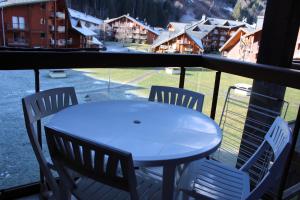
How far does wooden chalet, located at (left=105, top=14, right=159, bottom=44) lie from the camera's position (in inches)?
125

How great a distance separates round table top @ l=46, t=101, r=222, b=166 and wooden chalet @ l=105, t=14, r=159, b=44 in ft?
5.01

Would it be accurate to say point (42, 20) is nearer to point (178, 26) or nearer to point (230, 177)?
point (178, 26)

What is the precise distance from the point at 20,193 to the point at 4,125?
82 centimetres

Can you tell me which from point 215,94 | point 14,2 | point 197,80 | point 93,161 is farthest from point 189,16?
point 93,161

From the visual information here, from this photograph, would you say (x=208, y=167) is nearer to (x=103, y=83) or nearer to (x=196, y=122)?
(x=196, y=122)

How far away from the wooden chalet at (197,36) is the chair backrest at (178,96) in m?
1.12

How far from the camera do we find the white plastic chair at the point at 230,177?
48.8 inches

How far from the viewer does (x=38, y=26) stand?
3395mm

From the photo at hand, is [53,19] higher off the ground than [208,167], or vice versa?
[53,19]

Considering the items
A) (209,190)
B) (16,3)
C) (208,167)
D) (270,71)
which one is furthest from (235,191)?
(16,3)

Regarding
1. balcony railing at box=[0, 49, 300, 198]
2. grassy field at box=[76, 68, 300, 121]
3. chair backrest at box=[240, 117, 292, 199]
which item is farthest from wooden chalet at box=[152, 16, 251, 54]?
chair backrest at box=[240, 117, 292, 199]

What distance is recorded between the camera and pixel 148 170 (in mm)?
1962

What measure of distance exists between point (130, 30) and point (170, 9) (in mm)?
629

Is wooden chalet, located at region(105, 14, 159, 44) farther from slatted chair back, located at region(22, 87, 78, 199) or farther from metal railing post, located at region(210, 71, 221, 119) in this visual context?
slatted chair back, located at region(22, 87, 78, 199)
